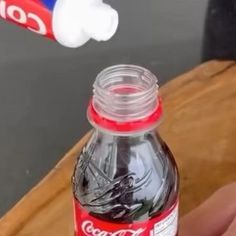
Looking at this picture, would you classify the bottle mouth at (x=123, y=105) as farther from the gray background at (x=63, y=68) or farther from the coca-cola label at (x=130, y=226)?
the gray background at (x=63, y=68)

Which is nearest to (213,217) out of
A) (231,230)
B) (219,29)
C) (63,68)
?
(231,230)

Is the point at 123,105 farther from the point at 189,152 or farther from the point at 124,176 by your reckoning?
the point at 189,152

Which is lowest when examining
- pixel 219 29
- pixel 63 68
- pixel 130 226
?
pixel 63 68

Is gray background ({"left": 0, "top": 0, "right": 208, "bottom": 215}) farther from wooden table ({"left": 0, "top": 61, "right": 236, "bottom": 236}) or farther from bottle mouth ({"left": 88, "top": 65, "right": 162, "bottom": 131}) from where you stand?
bottle mouth ({"left": 88, "top": 65, "right": 162, "bottom": 131})

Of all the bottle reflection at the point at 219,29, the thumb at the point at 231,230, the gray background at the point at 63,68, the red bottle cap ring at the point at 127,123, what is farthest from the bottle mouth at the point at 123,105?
the gray background at the point at 63,68

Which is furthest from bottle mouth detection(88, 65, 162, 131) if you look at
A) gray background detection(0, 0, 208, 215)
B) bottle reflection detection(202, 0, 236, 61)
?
gray background detection(0, 0, 208, 215)

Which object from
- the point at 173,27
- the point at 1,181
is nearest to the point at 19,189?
the point at 1,181
